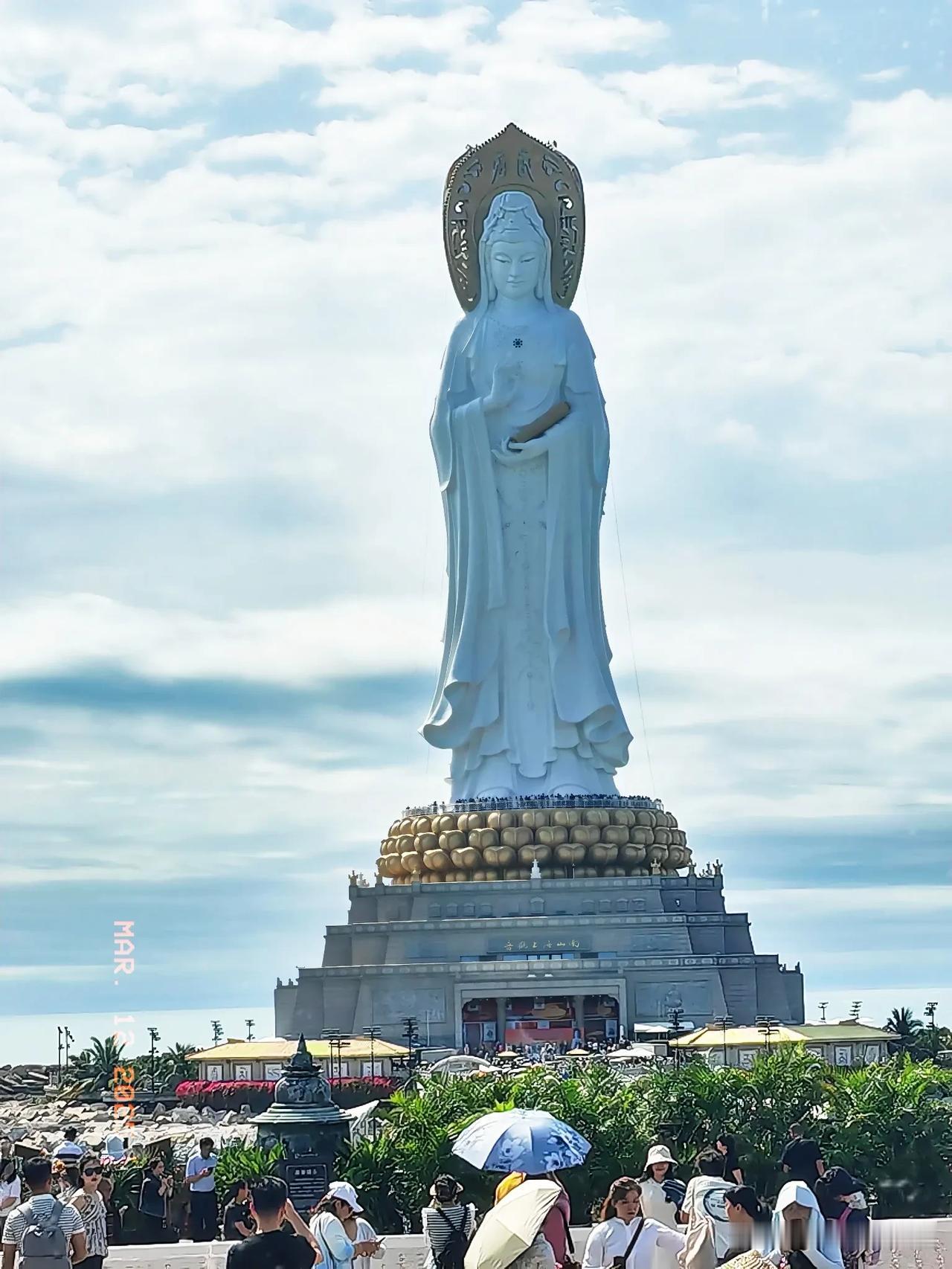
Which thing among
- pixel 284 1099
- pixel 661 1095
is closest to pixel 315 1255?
pixel 284 1099

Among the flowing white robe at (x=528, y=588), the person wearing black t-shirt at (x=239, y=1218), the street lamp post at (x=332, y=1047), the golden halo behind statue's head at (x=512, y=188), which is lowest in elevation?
the person wearing black t-shirt at (x=239, y=1218)

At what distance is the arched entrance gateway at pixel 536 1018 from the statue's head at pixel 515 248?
40.6 feet

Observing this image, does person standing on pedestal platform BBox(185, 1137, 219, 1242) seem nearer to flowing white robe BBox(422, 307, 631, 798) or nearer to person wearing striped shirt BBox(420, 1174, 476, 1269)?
person wearing striped shirt BBox(420, 1174, 476, 1269)

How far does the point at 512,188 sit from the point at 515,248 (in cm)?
138

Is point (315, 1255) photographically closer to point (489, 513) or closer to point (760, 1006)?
point (760, 1006)

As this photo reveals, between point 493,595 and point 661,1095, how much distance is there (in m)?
20.5

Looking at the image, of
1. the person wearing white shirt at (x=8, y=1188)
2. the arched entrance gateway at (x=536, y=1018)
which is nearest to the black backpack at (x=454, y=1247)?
the person wearing white shirt at (x=8, y=1188)

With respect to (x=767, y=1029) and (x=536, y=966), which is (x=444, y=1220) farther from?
(x=536, y=966)

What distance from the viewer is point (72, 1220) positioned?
30.8 feet

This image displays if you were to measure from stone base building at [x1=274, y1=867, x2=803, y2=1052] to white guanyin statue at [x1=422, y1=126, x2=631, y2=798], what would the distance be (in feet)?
8.40

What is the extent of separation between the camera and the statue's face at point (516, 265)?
3719 centimetres

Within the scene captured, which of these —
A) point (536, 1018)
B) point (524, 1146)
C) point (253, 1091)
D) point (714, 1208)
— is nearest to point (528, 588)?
point (536, 1018)

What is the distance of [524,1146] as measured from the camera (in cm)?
888

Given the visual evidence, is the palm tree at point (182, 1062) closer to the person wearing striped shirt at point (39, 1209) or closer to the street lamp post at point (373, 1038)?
the street lamp post at point (373, 1038)
